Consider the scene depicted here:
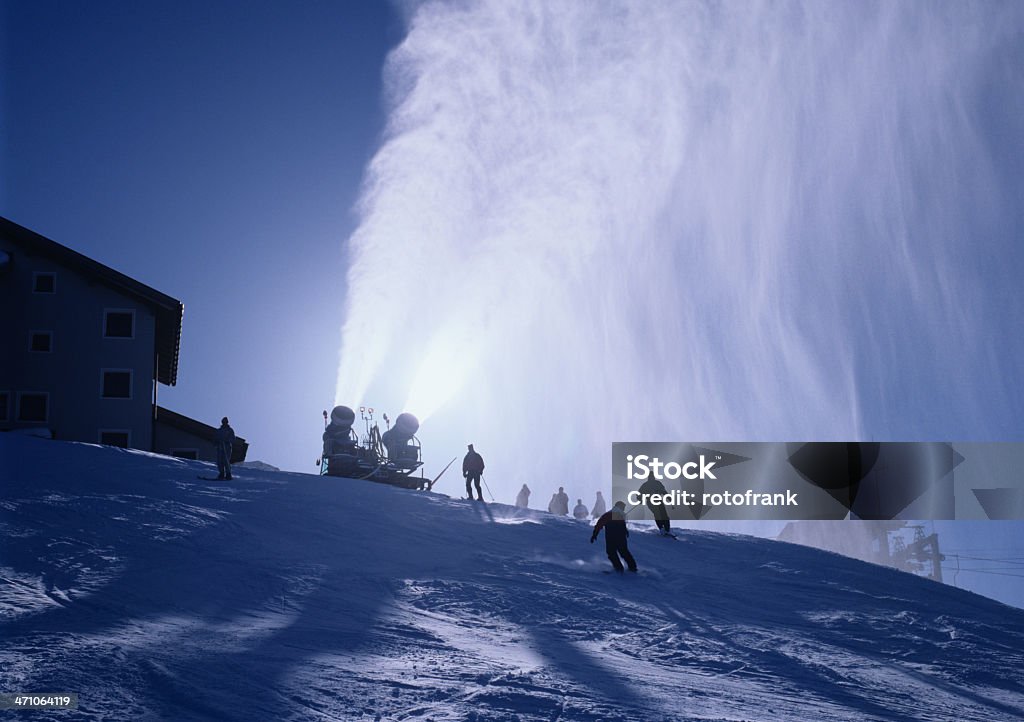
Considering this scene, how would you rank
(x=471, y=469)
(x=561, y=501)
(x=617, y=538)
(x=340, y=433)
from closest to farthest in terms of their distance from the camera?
(x=617, y=538)
(x=471, y=469)
(x=561, y=501)
(x=340, y=433)

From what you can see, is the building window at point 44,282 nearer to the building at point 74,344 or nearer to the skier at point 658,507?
the building at point 74,344

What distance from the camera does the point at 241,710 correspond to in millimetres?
6582

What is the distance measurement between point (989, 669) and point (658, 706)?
549cm

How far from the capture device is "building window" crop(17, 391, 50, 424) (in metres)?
32.8

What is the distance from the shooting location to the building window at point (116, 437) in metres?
33.3

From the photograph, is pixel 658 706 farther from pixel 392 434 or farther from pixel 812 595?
pixel 392 434

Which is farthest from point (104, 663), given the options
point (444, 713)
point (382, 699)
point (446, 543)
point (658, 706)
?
point (446, 543)

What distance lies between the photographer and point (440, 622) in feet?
32.9

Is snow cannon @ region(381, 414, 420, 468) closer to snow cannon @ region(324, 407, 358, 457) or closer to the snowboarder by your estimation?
snow cannon @ region(324, 407, 358, 457)

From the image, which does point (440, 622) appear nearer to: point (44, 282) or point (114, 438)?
point (114, 438)

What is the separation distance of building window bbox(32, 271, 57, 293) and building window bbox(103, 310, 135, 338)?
2.40 metres

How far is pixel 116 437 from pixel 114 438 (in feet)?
0.28

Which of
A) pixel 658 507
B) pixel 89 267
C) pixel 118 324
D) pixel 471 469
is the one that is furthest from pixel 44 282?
pixel 658 507

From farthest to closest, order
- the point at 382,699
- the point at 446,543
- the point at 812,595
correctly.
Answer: the point at 446,543 < the point at 812,595 < the point at 382,699
